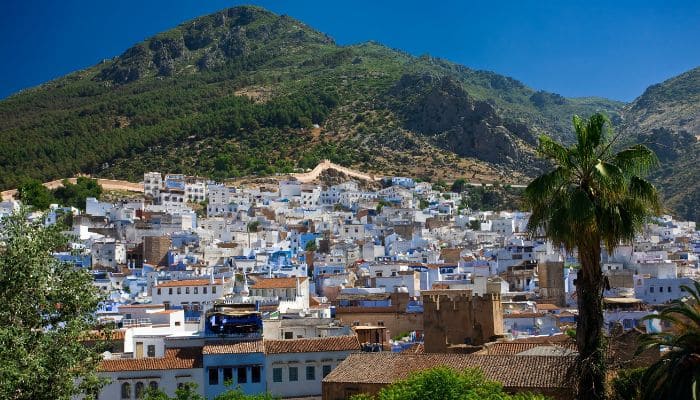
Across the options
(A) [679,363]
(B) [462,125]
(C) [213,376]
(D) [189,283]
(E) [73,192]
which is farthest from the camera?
(B) [462,125]

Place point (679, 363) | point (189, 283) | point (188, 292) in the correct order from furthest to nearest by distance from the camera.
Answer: point (189, 283) < point (188, 292) < point (679, 363)

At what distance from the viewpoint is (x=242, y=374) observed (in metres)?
29.9

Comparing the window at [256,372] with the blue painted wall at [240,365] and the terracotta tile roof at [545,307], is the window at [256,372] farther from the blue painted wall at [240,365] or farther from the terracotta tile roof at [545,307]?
the terracotta tile roof at [545,307]

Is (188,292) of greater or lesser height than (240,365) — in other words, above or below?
above

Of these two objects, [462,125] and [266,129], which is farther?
[266,129]

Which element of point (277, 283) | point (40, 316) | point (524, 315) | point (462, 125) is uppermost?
point (462, 125)

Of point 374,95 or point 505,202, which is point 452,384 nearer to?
point 505,202

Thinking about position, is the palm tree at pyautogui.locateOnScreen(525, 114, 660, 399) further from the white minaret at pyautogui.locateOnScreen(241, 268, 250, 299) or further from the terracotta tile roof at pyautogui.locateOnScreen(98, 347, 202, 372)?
the white minaret at pyautogui.locateOnScreen(241, 268, 250, 299)

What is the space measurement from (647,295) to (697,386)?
40.2m

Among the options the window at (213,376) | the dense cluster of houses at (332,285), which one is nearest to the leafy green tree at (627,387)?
the dense cluster of houses at (332,285)

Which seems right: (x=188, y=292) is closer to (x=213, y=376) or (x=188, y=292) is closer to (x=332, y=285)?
(x=332, y=285)

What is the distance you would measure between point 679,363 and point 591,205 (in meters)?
2.57

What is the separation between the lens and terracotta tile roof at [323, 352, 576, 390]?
23312mm

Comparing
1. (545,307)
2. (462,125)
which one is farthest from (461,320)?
(462,125)
